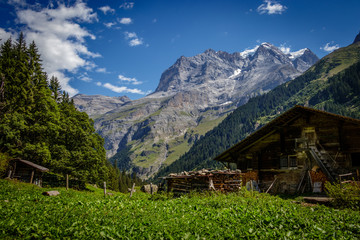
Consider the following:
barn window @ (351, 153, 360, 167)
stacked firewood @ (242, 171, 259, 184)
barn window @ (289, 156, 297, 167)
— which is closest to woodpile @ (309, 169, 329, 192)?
barn window @ (289, 156, 297, 167)

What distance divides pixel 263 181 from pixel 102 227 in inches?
1081

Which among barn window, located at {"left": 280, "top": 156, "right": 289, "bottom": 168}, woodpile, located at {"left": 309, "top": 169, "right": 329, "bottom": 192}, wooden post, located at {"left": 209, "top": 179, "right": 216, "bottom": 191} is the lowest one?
wooden post, located at {"left": 209, "top": 179, "right": 216, "bottom": 191}

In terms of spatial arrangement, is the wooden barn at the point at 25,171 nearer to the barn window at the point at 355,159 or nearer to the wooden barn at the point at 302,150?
the wooden barn at the point at 302,150

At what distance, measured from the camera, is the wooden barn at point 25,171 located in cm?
3612

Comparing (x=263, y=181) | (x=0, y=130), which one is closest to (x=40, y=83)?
(x=0, y=130)

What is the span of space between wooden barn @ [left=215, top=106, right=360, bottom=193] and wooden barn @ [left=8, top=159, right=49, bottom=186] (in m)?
31.6

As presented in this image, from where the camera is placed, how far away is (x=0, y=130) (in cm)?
3575

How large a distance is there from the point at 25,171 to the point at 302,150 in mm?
41832

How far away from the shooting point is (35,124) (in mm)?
39531

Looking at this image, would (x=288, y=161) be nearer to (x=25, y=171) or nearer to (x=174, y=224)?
(x=174, y=224)

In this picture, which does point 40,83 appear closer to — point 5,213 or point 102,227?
point 5,213

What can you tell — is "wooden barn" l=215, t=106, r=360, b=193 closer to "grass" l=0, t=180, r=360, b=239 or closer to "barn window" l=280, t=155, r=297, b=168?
"barn window" l=280, t=155, r=297, b=168

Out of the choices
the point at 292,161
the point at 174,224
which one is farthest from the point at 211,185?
the point at 174,224

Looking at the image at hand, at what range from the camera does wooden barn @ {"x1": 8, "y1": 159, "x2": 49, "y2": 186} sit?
1422 inches
